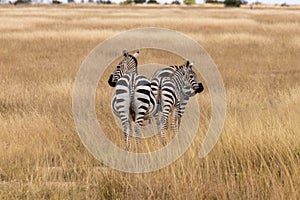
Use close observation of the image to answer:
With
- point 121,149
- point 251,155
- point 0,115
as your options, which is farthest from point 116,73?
point 0,115

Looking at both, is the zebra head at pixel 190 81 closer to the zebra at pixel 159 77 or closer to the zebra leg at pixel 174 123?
the zebra at pixel 159 77

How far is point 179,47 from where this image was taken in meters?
18.3

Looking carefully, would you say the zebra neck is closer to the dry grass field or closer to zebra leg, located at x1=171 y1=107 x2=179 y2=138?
zebra leg, located at x1=171 y1=107 x2=179 y2=138

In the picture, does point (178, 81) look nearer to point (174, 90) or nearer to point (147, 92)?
point (174, 90)

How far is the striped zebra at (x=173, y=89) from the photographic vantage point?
424cm

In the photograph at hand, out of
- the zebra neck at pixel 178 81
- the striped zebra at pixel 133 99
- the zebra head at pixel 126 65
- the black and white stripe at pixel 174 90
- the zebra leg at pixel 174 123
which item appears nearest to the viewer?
the striped zebra at pixel 133 99

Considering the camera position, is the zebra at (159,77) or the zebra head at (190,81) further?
the zebra head at (190,81)

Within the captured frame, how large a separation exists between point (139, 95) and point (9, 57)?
1180cm

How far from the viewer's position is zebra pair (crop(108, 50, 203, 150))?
391 centimetres

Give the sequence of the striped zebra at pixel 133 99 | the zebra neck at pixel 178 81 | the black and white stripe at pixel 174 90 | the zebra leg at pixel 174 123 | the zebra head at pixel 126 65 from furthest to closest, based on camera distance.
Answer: the zebra leg at pixel 174 123, the zebra neck at pixel 178 81, the black and white stripe at pixel 174 90, the zebra head at pixel 126 65, the striped zebra at pixel 133 99

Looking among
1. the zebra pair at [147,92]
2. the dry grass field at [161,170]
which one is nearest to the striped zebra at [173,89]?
the zebra pair at [147,92]

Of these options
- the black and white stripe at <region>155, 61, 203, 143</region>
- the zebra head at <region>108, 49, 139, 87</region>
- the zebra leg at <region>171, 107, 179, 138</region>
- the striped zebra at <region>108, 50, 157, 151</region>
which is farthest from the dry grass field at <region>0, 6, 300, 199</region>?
the zebra head at <region>108, 49, 139, 87</region>

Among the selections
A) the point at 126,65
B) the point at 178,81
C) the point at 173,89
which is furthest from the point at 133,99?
the point at 178,81

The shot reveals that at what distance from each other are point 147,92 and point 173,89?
1.33ft
